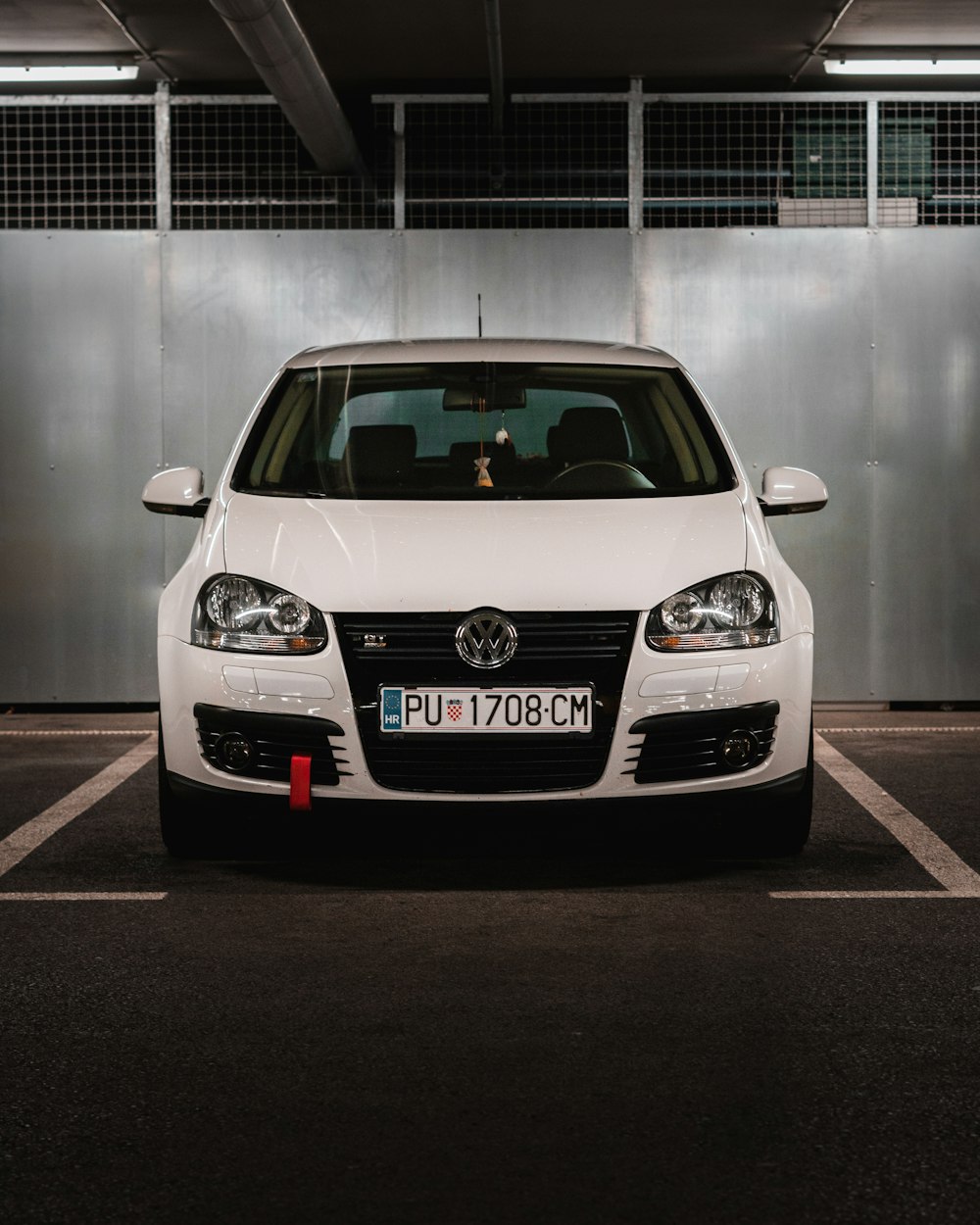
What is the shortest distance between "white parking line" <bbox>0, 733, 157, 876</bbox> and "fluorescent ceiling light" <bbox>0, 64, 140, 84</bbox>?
4089 millimetres

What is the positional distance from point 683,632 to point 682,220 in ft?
25.4

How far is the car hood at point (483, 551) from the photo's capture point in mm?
4449

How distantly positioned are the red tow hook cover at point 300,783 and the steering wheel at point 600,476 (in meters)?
1.29

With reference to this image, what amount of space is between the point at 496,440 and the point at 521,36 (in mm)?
4474

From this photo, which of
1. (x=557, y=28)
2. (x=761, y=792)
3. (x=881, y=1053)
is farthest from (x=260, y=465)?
(x=557, y=28)

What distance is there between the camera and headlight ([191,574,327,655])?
448cm

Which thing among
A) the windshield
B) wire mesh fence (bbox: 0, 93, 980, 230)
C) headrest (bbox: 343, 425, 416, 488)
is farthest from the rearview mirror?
wire mesh fence (bbox: 0, 93, 980, 230)

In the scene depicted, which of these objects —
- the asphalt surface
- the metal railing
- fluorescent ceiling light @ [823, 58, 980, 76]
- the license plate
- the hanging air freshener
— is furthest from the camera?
fluorescent ceiling light @ [823, 58, 980, 76]

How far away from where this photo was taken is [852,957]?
3959 millimetres

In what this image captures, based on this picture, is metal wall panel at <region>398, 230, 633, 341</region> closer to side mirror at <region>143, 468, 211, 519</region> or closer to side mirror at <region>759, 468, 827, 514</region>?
side mirror at <region>759, 468, 827, 514</region>

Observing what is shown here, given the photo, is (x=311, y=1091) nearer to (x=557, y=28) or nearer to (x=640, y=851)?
(x=640, y=851)

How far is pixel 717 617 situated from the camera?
14.9 ft

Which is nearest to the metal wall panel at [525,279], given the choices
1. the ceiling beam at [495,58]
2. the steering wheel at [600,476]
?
the ceiling beam at [495,58]

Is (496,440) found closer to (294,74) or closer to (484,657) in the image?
(484,657)
